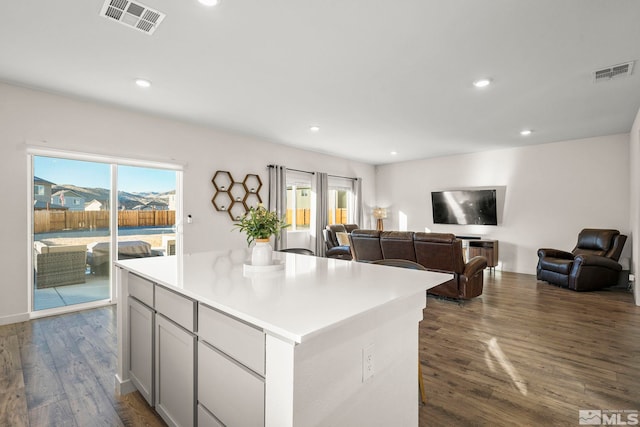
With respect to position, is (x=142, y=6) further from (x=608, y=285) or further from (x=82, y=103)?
(x=608, y=285)

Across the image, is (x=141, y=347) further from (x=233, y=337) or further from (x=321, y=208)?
(x=321, y=208)

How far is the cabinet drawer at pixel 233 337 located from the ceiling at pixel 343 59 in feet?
6.78

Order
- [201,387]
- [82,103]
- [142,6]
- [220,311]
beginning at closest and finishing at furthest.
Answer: [220,311] → [201,387] → [142,6] → [82,103]

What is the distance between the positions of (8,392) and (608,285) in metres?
7.44

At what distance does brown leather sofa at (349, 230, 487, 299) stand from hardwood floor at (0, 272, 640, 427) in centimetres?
36

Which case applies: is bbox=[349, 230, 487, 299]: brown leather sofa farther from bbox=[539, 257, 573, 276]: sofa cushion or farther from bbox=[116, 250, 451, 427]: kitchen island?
bbox=[116, 250, 451, 427]: kitchen island

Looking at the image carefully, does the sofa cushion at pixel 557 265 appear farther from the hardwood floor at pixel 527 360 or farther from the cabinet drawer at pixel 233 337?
the cabinet drawer at pixel 233 337

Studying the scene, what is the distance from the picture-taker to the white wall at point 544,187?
5762mm

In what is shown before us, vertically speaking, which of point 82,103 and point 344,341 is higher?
point 82,103

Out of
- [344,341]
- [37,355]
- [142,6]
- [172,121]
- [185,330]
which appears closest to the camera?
[344,341]

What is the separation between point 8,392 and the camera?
7.17ft

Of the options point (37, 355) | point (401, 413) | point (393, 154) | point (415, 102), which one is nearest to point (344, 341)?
point (401, 413)

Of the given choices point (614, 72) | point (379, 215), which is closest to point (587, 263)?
Result: point (614, 72)

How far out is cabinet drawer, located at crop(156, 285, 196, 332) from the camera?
5.15ft
